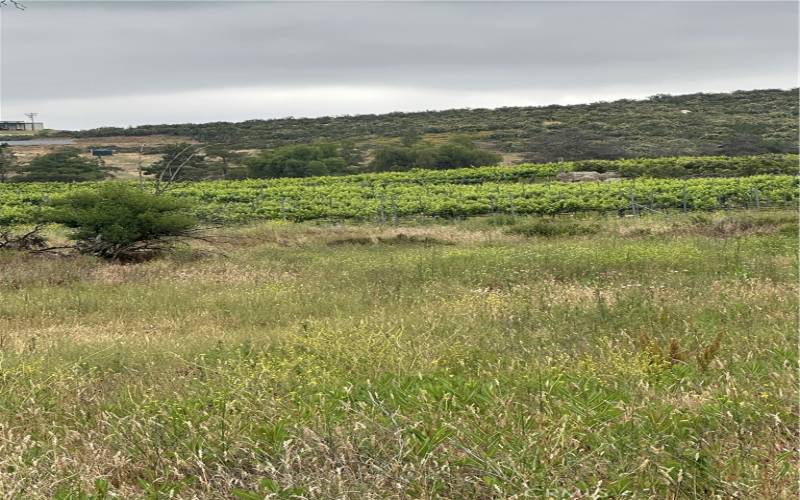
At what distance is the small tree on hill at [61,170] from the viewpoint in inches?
2180

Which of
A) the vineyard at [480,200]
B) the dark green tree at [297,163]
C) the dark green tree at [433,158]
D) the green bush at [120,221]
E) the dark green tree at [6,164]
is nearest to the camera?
the green bush at [120,221]

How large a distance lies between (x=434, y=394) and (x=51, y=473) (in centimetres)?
206

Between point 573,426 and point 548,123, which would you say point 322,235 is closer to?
point 573,426

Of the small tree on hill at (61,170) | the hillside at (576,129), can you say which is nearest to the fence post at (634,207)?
the hillside at (576,129)

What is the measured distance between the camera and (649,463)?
122 inches

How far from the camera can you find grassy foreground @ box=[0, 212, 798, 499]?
3076mm

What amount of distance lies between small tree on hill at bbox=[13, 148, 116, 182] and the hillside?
20.8m

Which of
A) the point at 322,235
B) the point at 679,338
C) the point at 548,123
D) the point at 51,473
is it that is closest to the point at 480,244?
the point at 322,235

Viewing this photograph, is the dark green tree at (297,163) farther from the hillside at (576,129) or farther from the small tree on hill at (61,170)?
the small tree on hill at (61,170)

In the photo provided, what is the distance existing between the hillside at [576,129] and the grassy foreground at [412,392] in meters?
49.9

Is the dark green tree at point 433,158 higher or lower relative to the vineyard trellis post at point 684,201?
higher

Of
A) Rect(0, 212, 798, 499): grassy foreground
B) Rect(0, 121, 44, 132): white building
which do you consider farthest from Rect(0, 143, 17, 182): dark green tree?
Rect(0, 212, 798, 499): grassy foreground

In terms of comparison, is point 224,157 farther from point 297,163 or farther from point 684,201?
point 684,201

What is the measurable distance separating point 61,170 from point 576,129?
50.6 metres
